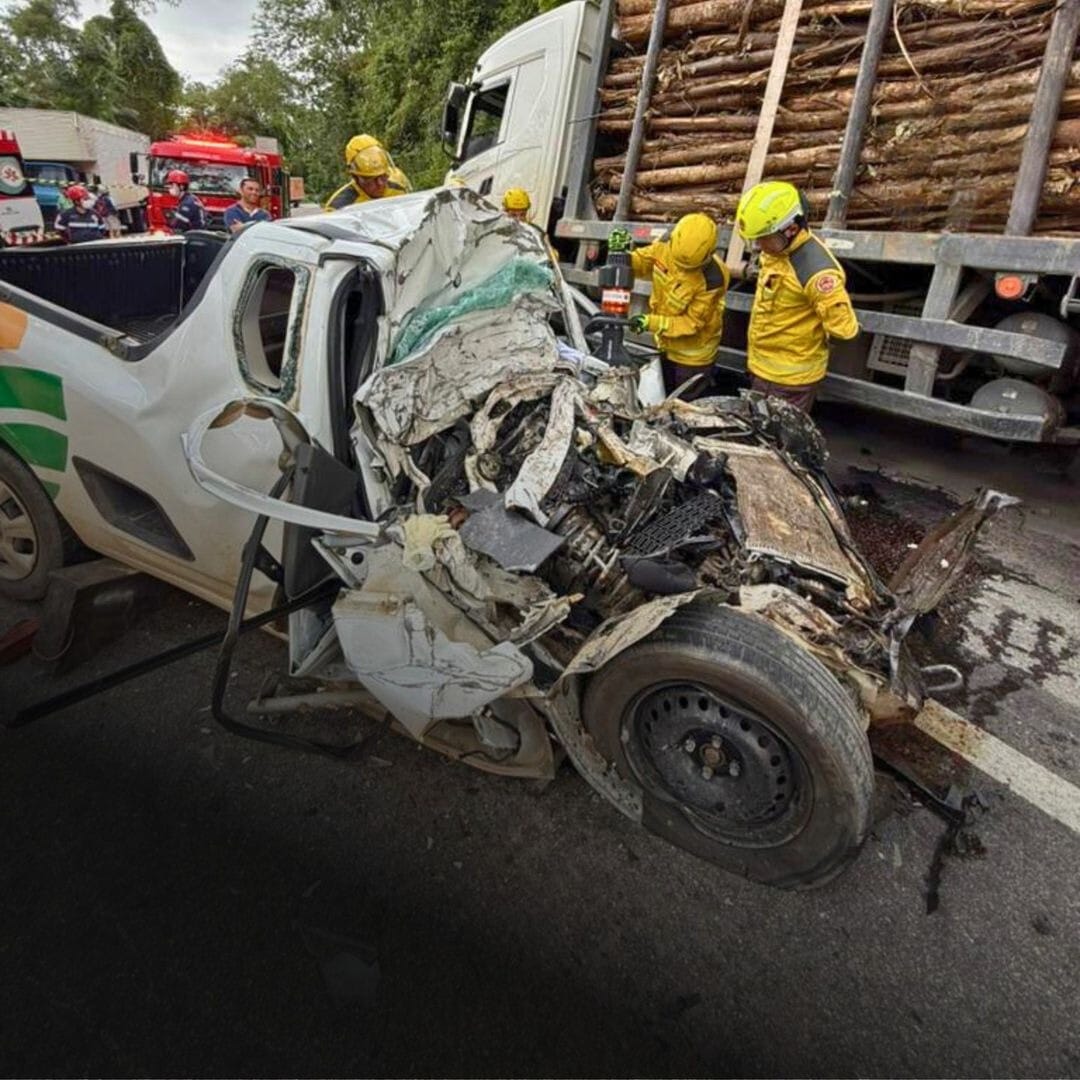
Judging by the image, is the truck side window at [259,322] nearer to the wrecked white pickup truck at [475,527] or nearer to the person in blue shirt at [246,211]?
the wrecked white pickup truck at [475,527]

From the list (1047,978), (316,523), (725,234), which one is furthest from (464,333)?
(725,234)

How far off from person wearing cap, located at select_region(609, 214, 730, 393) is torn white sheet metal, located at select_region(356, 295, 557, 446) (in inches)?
75.2

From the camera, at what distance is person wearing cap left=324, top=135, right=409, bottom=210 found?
5344 mm

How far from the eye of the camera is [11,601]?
305cm

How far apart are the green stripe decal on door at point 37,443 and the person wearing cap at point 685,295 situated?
3.51 m

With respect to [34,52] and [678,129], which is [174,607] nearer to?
[678,129]

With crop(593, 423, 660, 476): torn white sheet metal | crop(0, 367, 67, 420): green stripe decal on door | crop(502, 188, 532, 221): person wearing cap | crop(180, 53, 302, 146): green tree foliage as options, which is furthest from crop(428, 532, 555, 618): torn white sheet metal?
crop(180, 53, 302, 146): green tree foliage

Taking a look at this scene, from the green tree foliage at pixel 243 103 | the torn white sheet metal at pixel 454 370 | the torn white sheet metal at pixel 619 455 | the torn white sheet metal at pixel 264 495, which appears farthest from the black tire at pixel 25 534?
the green tree foliage at pixel 243 103

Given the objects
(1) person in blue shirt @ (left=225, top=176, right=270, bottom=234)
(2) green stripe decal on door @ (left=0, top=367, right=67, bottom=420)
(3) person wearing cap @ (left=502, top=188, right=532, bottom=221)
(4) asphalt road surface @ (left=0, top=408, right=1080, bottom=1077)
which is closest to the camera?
(4) asphalt road surface @ (left=0, top=408, right=1080, bottom=1077)

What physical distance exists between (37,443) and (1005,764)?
12.8 ft

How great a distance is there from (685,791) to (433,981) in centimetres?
86

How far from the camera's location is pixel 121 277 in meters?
3.76

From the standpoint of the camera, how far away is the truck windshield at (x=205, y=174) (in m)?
16.6

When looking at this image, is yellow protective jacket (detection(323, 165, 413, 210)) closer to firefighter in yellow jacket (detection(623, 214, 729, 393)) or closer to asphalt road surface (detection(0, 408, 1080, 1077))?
firefighter in yellow jacket (detection(623, 214, 729, 393))
